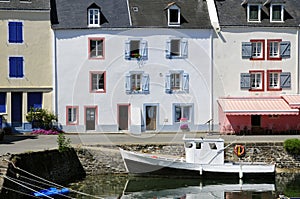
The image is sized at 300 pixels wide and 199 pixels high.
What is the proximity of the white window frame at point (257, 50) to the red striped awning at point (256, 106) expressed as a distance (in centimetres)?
284

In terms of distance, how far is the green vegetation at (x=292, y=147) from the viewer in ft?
113

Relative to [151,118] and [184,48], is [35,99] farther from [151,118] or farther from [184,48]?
[184,48]

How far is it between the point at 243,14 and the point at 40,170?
2089cm

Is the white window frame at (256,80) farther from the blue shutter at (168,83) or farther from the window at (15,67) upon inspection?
the window at (15,67)

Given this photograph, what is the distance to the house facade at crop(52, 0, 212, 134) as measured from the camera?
139 ft

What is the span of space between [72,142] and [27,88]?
7785 millimetres

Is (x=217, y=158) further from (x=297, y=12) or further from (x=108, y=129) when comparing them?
(x=297, y=12)

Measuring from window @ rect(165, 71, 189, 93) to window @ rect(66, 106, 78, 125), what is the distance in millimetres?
6071

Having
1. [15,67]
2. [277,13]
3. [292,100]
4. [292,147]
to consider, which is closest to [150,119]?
[292,100]

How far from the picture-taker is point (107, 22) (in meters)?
42.8

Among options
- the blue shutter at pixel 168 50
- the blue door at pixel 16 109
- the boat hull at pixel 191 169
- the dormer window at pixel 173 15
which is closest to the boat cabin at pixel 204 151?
the boat hull at pixel 191 169

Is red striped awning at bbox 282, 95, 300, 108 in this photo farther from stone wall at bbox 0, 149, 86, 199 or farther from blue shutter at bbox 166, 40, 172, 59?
stone wall at bbox 0, 149, 86, 199

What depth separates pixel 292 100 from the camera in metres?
42.2

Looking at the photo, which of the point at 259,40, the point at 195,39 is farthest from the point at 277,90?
the point at 195,39
